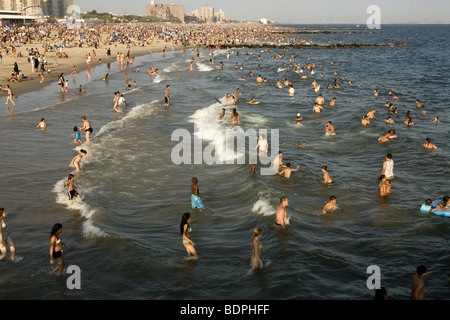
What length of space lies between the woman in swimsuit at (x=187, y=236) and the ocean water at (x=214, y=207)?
21 centimetres

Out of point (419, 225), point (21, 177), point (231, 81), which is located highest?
point (231, 81)

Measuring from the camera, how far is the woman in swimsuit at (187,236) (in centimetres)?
904

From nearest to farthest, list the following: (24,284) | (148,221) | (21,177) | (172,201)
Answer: (24,284) → (148,221) → (172,201) → (21,177)

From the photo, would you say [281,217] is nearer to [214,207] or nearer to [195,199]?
[214,207]

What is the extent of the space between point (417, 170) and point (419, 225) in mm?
5596

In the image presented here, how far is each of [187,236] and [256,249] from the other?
5.05 feet

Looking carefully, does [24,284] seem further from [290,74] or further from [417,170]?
[290,74]

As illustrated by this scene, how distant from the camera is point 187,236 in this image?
29.8ft

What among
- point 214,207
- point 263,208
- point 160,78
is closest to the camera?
point 263,208

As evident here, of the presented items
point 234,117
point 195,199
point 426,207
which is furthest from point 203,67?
point 426,207

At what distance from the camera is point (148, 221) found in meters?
11.5

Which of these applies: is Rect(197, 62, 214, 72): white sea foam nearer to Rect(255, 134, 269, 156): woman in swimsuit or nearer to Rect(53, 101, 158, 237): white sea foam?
Rect(53, 101, 158, 237): white sea foam
